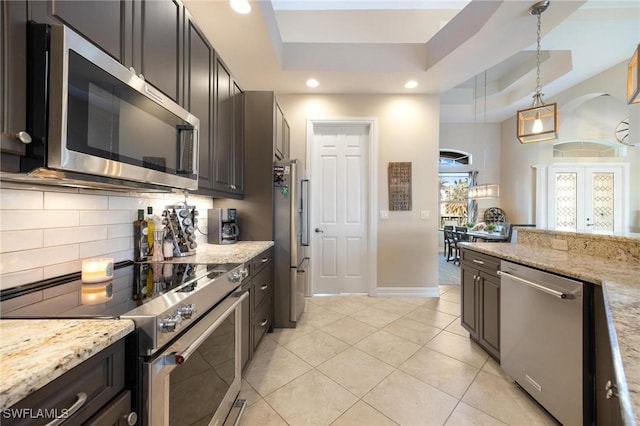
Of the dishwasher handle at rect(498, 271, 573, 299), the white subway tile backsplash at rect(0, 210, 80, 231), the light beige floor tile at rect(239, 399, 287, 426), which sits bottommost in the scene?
the light beige floor tile at rect(239, 399, 287, 426)

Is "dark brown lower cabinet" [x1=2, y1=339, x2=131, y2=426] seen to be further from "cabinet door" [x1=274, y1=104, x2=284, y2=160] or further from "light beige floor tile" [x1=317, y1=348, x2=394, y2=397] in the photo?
"cabinet door" [x1=274, y1=104, x2=284, y2=160]

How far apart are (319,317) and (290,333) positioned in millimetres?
467

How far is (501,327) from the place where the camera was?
1810 millimetres

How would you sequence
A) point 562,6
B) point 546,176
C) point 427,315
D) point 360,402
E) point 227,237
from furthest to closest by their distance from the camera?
1. point 546,176
2. point 427,315
3. point 227,237
4. point 562,6
5. point 360,402

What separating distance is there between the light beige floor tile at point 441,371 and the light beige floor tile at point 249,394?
1072 millimetres

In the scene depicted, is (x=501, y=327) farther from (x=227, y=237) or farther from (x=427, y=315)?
(x=227, y=237)

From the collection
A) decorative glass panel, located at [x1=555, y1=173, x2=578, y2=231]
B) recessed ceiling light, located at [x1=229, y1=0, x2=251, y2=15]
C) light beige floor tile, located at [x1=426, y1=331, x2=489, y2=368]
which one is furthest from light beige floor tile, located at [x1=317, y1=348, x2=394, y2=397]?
decorative glass panel, located at [x1=555, y1=173, x2=578, y2=231]

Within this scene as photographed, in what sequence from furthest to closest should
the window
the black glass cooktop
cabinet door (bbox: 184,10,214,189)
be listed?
the window < cabinet door (bbox: 184,10,214,189) < the black glass cooktop

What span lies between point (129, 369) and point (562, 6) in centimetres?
360

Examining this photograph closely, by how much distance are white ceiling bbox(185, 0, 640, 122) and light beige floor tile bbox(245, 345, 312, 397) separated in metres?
2.78

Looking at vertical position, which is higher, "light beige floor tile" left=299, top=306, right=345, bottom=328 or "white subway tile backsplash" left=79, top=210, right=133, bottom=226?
"white subway tile backsplash" left=79, top=210, right=133, bottom=226

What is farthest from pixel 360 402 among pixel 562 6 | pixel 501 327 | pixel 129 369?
pixel 562 6

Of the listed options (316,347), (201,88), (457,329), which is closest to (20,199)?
(201,88)

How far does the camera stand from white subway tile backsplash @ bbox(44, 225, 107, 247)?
1.12m
